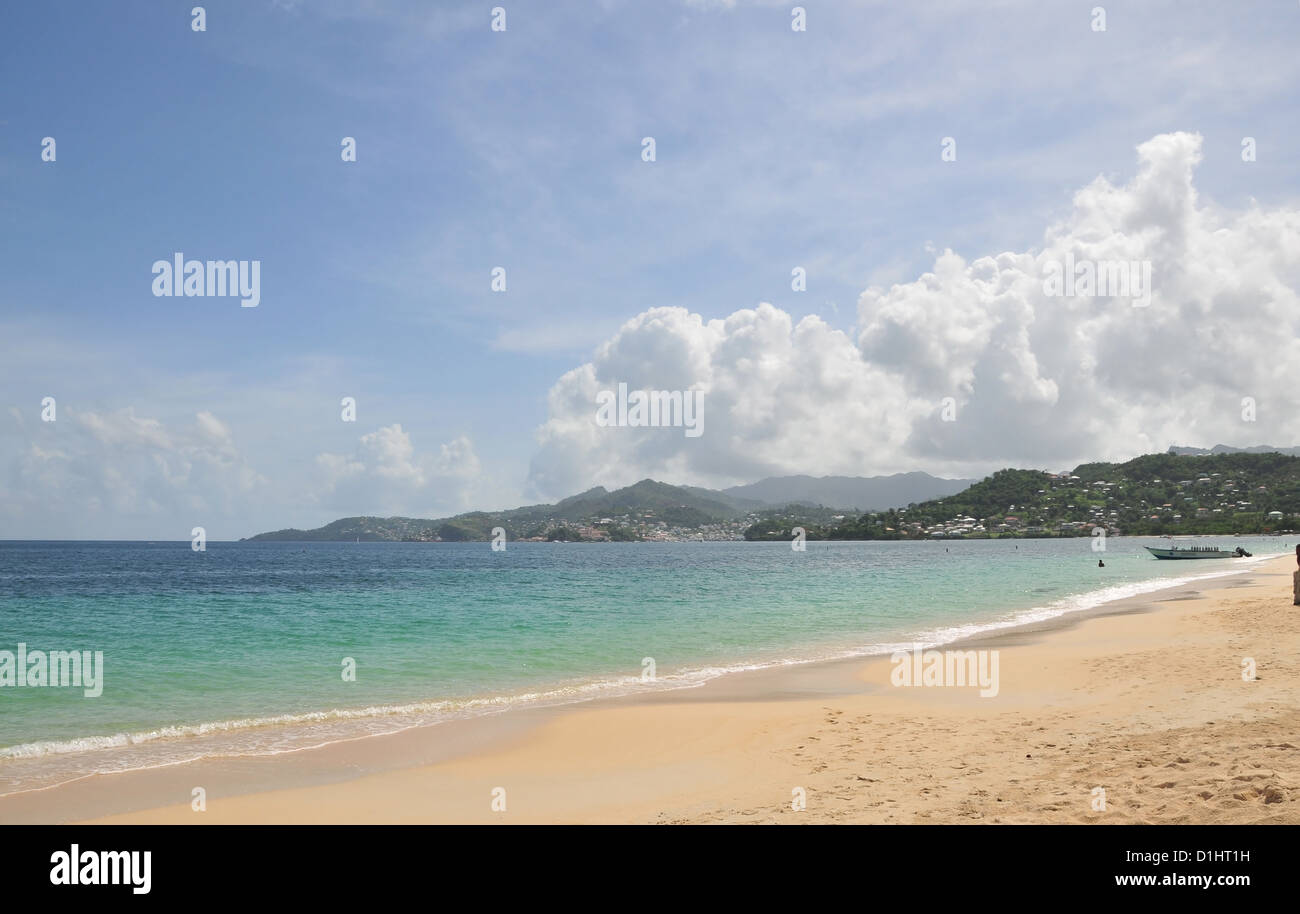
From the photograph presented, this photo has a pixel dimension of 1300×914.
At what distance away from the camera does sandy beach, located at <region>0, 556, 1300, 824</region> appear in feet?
25.5

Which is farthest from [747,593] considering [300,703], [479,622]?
[300,703]

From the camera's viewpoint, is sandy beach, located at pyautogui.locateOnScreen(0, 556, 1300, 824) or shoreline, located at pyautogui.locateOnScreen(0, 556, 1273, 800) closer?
sandy beach, located at pyautogui.locateOnScreen(0, 556, 1300, 824)

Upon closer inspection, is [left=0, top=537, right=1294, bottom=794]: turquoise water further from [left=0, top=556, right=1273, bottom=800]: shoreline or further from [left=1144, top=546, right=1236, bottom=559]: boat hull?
[left=1144, top=546, right=1236, bottom=559]: boat hull

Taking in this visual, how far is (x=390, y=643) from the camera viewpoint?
87.4 ft

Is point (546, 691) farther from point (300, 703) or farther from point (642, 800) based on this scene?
point (642, 800)

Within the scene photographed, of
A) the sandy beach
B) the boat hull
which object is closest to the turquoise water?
the sandy beach

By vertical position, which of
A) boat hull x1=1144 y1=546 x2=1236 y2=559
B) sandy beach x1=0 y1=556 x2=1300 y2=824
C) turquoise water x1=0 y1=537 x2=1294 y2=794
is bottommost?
boat hull x1=1144 y1=546 x2=1236 y2=559

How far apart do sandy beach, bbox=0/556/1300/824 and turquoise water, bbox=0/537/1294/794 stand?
2.31m

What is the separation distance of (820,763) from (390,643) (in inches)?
794

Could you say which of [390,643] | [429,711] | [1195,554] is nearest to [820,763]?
[429,711]

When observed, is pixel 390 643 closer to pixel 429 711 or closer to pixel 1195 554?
pixel 429 711

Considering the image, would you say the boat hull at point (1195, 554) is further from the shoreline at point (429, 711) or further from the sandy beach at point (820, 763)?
the sandy beach at point (820, 763)

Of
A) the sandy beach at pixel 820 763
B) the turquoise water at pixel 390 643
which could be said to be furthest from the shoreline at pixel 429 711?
the sandy beach at pixel 820 763
